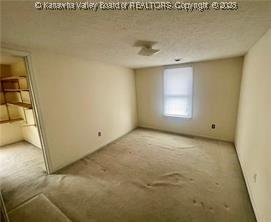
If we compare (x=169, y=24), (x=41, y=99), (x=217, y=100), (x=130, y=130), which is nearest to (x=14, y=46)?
(x=41, y=99)

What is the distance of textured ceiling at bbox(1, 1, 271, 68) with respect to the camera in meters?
1.17

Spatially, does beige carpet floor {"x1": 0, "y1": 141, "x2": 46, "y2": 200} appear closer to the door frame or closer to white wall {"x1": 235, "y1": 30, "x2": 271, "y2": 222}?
the door frame

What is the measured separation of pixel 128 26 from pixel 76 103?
6.35 ft

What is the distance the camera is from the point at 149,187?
7.13ft

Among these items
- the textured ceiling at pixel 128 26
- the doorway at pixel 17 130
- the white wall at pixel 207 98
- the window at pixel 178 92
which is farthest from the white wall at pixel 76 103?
the window at pixel 178 92

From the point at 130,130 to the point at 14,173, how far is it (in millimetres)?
2899

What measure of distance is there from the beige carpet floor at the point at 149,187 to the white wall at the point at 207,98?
2.20 feet

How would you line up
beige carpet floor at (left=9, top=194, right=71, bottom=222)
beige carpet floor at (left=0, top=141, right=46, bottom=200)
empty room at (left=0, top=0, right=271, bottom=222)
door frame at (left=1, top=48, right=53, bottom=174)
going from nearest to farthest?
empty room at (left=0, top=0, right=271, bottom=222) → beige carpet floor at (left=9, top=194, right=71, bottom=222) → door frame at (left=1, top=48, right=53, bottom=174) → beige carpet floor at (left=0, top=141, right=46, bottom=200)

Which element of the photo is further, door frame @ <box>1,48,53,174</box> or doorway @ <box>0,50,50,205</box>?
doorway @ <box>0,50,50,205</box>

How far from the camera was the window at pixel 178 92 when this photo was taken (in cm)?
395

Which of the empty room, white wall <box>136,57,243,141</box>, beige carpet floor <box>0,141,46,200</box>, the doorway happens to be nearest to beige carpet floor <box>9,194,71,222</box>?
the empty room

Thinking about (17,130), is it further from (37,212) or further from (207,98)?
(207,98)

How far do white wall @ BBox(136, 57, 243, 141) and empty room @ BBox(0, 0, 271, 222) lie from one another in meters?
0.02

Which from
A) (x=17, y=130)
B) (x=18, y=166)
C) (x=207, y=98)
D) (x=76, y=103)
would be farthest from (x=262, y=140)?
(x=17, y=130)
